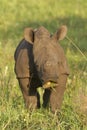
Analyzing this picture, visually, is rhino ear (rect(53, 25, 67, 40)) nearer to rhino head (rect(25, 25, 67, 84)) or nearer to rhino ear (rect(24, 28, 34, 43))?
rhino head (rect(25, 25, 67, 84))

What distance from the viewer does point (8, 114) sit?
6297 mm

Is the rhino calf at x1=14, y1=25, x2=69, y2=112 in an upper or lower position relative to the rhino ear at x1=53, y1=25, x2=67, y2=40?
lower

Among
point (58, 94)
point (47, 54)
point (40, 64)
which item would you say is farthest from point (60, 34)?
point (58, 94)

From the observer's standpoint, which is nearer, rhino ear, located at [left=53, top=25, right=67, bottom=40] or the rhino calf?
the rhino calf

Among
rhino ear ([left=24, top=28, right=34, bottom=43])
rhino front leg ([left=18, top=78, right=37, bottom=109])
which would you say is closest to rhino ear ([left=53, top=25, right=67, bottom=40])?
rhino ear ([left=24, top=28, right=34, bottom=43])

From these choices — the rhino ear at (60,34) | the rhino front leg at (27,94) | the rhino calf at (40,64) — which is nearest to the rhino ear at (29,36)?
the rhino calf at (40,64)

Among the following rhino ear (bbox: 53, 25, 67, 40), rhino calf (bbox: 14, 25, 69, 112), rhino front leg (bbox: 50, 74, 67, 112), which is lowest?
rhino front leg (bbox: 50, 74, 67, 112)

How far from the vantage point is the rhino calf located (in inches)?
243

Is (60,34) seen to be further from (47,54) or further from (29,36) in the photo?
(47,54)

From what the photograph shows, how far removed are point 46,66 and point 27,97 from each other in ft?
2.48

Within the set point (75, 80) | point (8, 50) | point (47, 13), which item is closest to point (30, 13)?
point (47, 13)

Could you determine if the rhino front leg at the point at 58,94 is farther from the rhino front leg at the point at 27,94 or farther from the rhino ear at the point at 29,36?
the rhino ear at the point at 29,36

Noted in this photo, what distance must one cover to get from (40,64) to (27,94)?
0.61 metres

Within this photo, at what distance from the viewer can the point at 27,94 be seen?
263 inches
